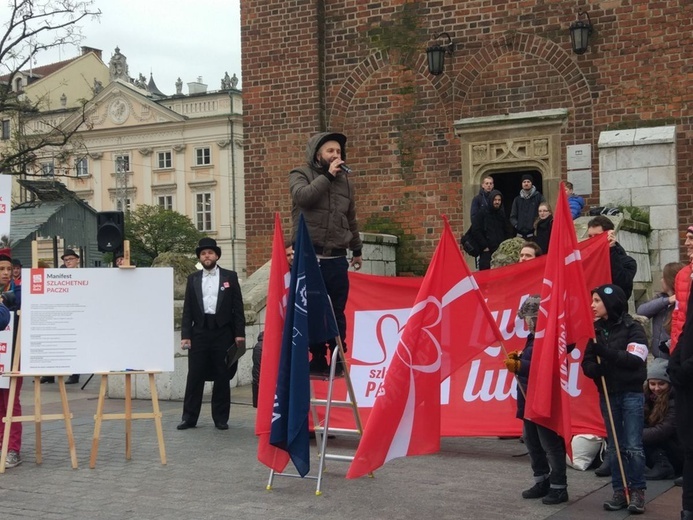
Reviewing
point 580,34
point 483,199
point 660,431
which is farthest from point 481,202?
point 660,431

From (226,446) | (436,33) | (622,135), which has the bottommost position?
(226,446)

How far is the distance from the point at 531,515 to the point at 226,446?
11.7ft

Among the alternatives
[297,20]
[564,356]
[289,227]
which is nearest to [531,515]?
[564,356]

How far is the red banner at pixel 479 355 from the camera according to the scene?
864 cm

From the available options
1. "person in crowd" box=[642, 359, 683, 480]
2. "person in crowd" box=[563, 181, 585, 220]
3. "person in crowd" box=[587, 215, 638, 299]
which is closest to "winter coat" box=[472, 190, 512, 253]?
"person in crowd" box=[563, 181, 585, 220]

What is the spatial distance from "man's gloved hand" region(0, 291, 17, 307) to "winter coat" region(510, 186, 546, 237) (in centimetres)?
774

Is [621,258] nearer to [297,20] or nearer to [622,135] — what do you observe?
[622,135]

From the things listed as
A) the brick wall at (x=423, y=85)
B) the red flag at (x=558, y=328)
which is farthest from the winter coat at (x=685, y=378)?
the brick wall at (x=423, y=85)

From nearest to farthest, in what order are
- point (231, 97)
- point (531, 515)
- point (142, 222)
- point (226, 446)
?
1. point (531, 515)
2. point (226, 446)
3. point (142, 222)
4. point (231, 97)

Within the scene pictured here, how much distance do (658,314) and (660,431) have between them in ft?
3.99

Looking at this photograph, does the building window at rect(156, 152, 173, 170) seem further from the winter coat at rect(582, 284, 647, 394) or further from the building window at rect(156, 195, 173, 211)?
the winter coat at rect(582, 284, 647, 394)

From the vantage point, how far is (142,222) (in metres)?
61.4

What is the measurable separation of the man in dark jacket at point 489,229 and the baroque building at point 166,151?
53712mm

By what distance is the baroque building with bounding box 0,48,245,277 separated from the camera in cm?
6875
